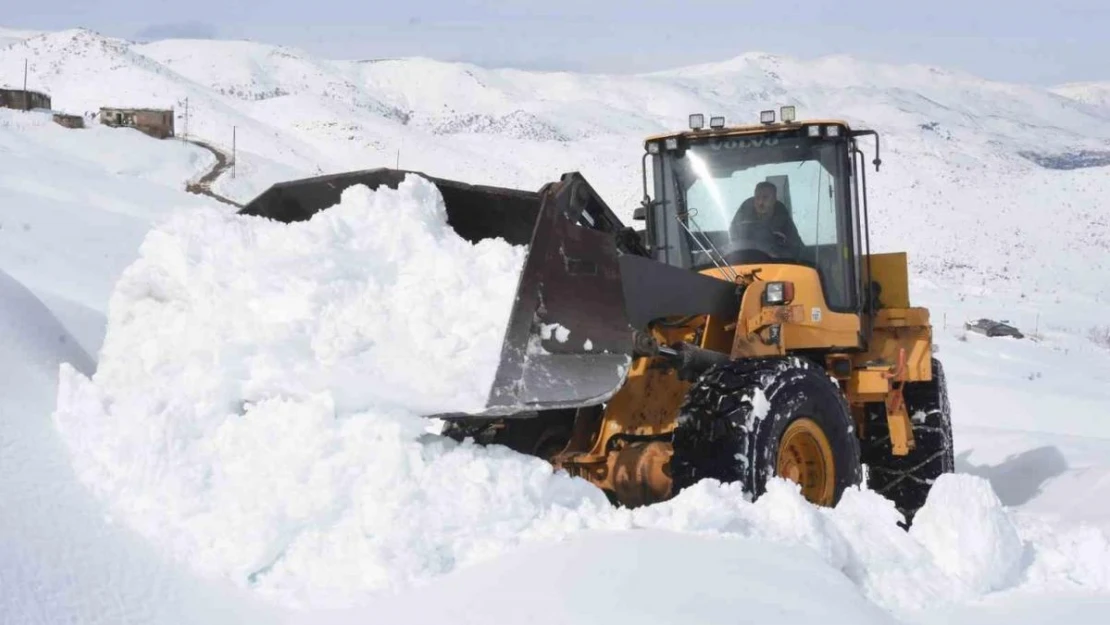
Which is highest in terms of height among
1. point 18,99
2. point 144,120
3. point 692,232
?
point 18,99

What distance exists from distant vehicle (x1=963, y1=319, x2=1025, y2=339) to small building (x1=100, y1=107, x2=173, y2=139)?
25071 millimetres

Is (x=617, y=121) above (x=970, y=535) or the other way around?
above

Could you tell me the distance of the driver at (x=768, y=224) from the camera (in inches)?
243

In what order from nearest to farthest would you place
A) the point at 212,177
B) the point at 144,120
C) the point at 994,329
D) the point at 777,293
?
the point at 777,293 < the point at 994,329 < the point at 212,177 < the point at 144,120

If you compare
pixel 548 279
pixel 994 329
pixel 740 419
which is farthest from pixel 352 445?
pixel 994 329

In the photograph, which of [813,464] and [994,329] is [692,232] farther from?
[994,329]

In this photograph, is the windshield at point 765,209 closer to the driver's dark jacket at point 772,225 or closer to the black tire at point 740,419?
the driver's dark jacket at point 772,225

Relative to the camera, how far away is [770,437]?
4938mm

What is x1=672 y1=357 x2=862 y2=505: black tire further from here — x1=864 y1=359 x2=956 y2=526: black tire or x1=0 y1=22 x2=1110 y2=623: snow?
x1=864 y1=359 x2=956 y2=526: black tire

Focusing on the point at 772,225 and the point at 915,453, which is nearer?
the point at 772,225

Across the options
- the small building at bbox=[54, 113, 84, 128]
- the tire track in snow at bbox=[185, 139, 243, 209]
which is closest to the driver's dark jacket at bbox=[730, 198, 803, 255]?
the tire track in snow at bbox=[185, 139, 243, 209]

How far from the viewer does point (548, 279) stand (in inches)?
176

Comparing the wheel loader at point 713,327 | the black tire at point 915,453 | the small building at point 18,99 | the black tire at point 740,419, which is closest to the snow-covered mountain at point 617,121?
the small building at point 18,99

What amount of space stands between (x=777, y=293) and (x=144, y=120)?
32817mm
